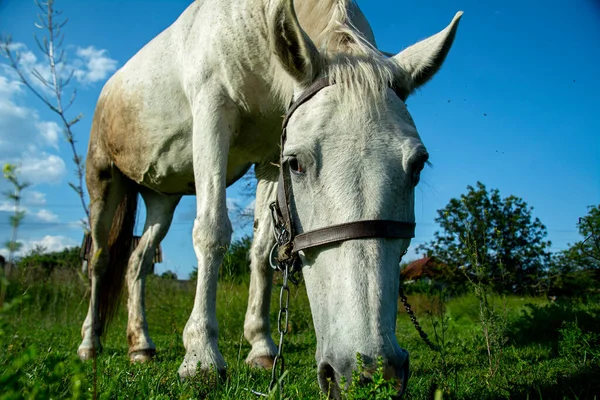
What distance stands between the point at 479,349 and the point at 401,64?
2.96 m

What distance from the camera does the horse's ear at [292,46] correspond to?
232 centimetres

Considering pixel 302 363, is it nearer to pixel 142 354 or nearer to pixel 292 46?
pixel 142 354

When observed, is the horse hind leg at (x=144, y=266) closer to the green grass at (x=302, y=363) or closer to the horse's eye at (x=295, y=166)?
the green grass at (x=302, y=363)

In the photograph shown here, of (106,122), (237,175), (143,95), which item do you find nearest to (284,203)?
(237,175)

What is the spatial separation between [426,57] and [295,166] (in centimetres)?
106

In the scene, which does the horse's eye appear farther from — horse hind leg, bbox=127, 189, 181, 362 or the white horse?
horse hind leg, bbox=127, 189, 181, 362

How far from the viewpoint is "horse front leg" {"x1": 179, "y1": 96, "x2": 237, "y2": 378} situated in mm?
2713

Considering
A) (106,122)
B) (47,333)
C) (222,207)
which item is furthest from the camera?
(47,333)

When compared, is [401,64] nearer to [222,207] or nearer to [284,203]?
[284,203]

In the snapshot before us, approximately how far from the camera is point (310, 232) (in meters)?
2.07

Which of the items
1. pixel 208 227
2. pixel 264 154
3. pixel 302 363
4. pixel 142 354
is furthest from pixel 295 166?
pixel 142 354

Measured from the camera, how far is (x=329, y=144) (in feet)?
6.97

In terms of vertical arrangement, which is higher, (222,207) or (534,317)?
(222,207)

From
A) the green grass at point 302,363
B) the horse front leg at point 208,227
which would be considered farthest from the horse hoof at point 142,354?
the horse front leg at point 208,227
